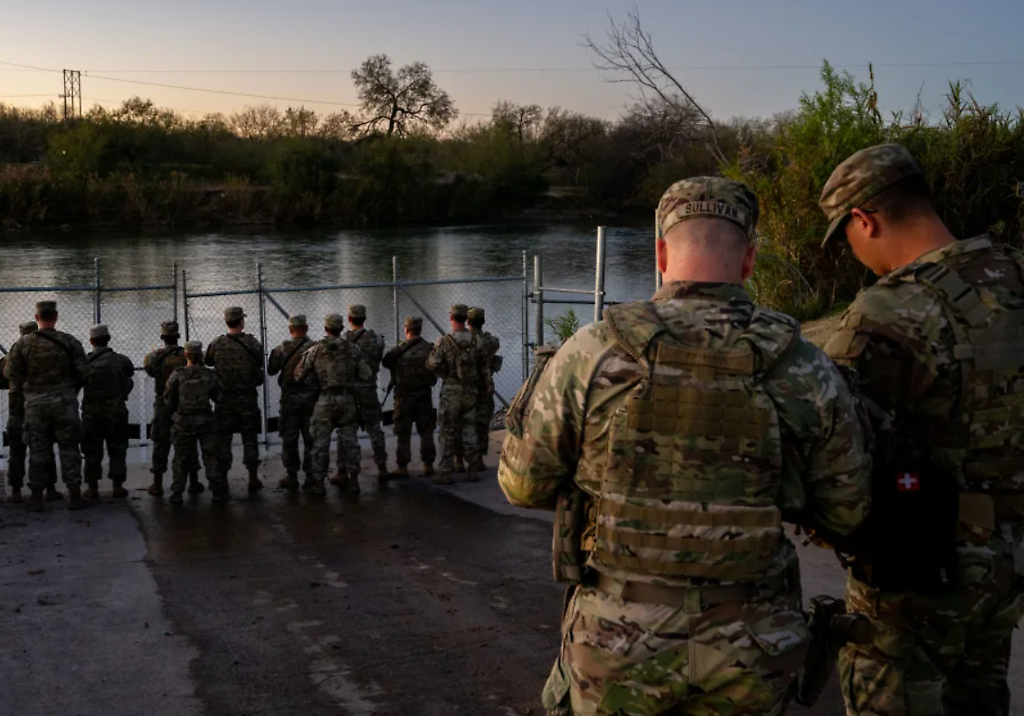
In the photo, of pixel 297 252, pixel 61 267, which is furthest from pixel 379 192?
pixel 61 267

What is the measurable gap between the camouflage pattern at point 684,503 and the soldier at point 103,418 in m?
8.19

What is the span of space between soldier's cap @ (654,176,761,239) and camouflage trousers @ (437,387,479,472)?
768 cm

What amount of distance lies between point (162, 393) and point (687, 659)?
8.76 meters

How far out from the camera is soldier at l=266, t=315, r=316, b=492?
34.5 ft

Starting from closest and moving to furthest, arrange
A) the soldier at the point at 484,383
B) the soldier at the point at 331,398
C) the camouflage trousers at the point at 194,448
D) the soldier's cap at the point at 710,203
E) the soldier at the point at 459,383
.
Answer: the soldier's cap at the point at 710,203 → the camouflage trousers at the point at 194,448 → the soldier at the point at 331,398 → the soldier at the point at 459,383 → the soldier at the point at 484,383

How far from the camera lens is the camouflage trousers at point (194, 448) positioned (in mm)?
9969

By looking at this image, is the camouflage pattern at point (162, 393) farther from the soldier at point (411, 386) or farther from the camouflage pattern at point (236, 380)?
the soldier at point (411, 386)

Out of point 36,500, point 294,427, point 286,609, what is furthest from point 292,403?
point 286,609

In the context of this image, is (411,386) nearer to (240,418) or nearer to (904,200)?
(240,418)

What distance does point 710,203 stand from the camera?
278 cm

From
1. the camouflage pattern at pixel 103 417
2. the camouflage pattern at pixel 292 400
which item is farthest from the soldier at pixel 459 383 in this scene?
the camouflage pattern at pixel 103 417

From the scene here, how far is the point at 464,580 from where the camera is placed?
269 inches

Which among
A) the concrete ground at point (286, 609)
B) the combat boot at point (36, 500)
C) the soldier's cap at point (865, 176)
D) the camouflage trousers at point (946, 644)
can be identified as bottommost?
the combat boot at point (36, 500)

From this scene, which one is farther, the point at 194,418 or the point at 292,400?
the point at 292,400
